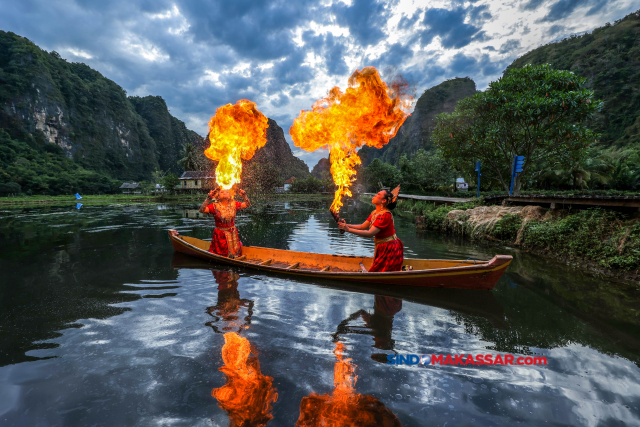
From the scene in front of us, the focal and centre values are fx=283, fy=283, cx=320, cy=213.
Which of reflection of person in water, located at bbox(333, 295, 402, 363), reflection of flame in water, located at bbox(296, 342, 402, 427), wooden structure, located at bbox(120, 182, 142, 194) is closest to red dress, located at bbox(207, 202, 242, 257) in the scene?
reflection of person in water, located at bbox(333, 295, 402, 363)

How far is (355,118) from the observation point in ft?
31.2

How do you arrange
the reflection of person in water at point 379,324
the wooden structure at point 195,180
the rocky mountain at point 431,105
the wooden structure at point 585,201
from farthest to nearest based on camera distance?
1. the rocky mountain at point 431,105
2. the wooden structure at point 195,180
3. the wooden structure at point 585,201
4. the reflection of person in water at point 379,324

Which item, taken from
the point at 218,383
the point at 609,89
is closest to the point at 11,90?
the point at 218,383

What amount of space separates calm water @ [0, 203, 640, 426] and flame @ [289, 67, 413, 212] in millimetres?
4165

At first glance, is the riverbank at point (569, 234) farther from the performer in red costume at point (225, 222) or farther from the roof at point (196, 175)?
the roof at point (196, 175)

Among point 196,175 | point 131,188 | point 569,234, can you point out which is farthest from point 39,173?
point 569,234

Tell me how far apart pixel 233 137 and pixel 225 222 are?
3.31 meters

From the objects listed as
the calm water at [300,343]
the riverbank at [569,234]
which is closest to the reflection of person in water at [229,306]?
the calm water at [300,343]

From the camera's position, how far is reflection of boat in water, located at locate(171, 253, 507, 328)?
639 centimetres

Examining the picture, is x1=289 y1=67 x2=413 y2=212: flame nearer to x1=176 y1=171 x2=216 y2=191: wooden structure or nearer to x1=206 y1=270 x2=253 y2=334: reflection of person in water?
x1=206 y1=270 x2=253 y2=334: reflection of person in water

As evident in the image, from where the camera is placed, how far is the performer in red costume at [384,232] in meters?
6.98

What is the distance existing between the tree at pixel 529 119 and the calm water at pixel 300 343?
624 inches

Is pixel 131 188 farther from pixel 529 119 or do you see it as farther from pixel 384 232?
A: pixel 384 232

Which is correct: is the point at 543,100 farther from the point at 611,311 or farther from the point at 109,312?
the point at 109,312
